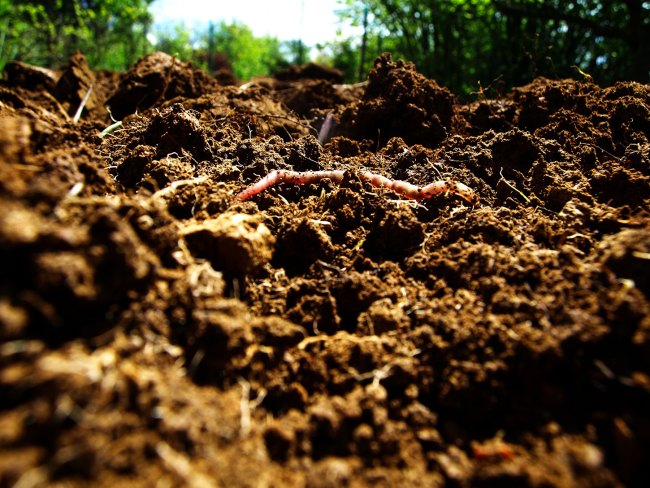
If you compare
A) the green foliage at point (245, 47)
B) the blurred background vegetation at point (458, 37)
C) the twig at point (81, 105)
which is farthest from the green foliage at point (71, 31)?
the green foliage at point (245, 47)

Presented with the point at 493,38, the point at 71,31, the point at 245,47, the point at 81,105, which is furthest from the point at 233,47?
the point at 81,105

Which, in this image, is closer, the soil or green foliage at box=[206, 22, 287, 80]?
the soil

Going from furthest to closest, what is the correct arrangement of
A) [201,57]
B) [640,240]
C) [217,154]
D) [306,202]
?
[201,57], [217,154], [306,202], [640,240]

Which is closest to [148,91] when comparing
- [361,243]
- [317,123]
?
[317,123]

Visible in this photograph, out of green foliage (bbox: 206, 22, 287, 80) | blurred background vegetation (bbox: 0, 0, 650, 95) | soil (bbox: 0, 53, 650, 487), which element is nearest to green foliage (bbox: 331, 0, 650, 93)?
blurred background vegetation (bbox: 0, 0, 650, 95)

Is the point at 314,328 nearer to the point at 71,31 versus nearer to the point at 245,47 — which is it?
the point at 71,31

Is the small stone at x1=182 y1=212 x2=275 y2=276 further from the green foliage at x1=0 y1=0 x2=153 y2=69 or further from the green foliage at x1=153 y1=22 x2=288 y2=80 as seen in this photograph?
the green foliage at x1=153 y1=22 x2=288 y2=80

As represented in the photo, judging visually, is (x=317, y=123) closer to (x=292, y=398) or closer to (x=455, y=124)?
(x=455, y=124)
